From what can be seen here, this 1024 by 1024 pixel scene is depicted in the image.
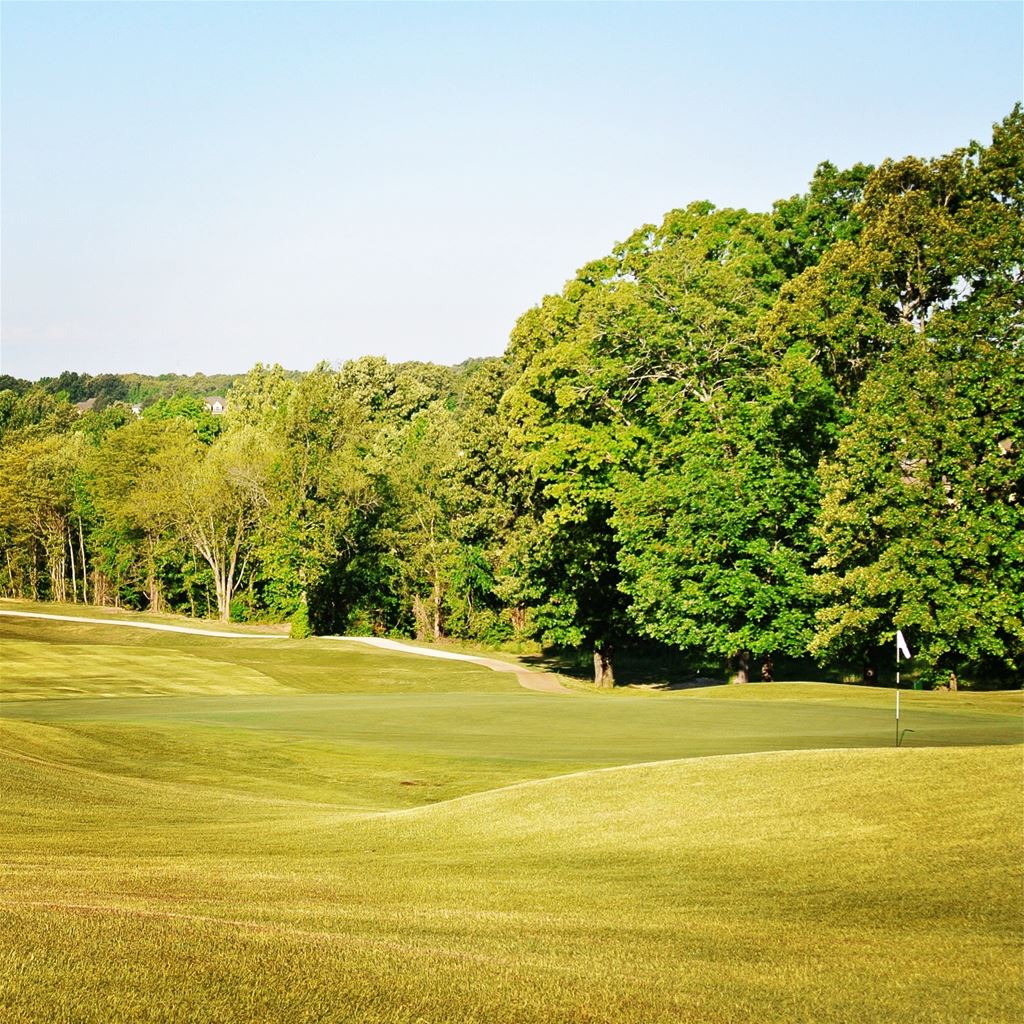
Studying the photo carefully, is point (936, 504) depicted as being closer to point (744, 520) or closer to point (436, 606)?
point (744, 520)

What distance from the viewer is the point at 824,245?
140ft

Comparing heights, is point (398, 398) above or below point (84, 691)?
above

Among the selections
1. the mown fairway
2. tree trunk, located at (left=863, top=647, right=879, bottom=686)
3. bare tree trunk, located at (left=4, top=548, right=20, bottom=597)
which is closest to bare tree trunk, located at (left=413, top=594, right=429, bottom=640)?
tree trunk, located at (left=863, top=647, right=879, bottom=686)

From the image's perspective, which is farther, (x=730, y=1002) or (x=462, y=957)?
(x=462, y=957)

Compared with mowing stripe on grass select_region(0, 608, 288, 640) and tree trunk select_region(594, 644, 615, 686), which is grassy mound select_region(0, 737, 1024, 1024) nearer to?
tree trunk select_region(594, 644, 615, 686)

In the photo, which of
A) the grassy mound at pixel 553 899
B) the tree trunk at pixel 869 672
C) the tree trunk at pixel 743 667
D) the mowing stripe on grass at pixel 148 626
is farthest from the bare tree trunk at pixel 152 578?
the grassy mound at pixel 553 899

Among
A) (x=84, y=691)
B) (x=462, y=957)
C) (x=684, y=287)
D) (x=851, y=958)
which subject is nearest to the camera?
(x=462, y=957)

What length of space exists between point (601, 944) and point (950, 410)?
28850 millimetres

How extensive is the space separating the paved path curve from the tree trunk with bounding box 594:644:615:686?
2.47 metres

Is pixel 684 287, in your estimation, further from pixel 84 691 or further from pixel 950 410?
pixel 84 691

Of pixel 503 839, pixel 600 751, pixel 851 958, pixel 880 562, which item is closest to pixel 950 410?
pixel 880 562

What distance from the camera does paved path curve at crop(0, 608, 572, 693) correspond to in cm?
4601

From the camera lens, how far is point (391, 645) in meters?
59.0

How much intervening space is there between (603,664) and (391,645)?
13.6 metres
